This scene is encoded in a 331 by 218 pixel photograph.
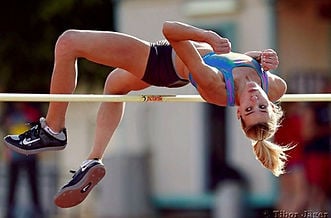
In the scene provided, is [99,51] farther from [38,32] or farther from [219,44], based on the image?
[38,32]

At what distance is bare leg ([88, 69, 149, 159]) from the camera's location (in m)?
9.10

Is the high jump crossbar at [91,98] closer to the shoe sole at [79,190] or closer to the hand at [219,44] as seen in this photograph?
the shoe sole at [79,190]

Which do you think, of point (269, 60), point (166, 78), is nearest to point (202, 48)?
point (166, 78)

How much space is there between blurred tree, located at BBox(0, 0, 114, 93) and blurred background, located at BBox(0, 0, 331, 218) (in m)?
1.46

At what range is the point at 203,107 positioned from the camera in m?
15.0

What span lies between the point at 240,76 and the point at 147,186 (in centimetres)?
687

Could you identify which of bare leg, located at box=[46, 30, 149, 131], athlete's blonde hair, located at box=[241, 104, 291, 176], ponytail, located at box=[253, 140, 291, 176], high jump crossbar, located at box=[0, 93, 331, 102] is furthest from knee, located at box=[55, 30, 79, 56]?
ponytail, located at box=[253, 140, 291, 176]

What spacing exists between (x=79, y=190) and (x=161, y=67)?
3.21 feet

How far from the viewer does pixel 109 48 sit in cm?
877

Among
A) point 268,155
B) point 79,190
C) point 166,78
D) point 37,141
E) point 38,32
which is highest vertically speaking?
point 38,32

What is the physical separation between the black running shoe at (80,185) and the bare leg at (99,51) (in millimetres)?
630

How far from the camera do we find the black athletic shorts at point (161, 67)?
880cm

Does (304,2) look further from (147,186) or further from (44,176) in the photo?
(44,176)

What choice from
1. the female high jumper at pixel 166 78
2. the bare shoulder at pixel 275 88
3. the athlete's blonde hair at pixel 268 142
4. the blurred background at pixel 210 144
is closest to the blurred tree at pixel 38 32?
the blurred background at pixel 210 144
